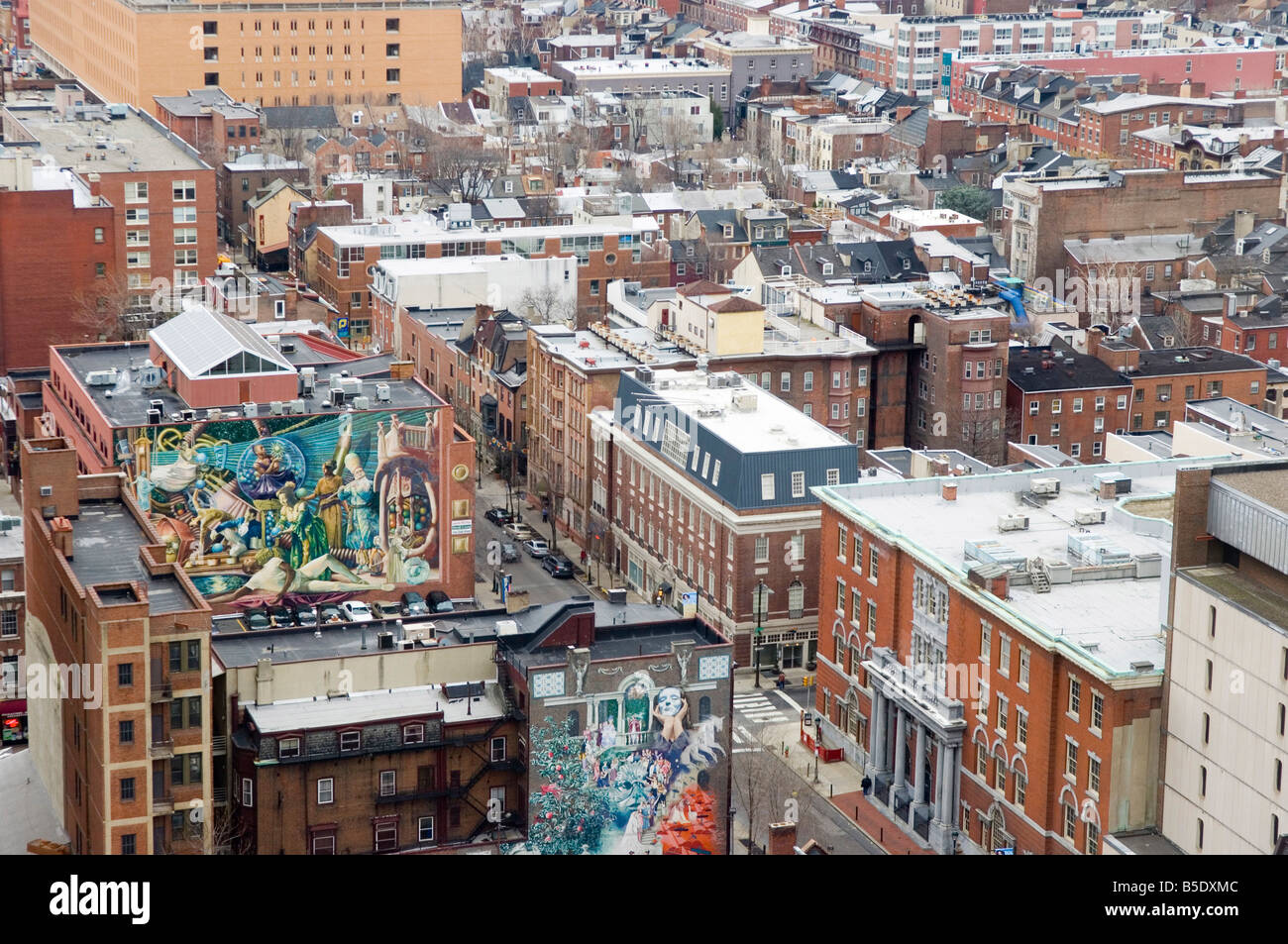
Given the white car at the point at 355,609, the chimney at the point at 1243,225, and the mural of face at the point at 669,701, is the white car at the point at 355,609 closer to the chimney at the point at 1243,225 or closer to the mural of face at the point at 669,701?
the mural of face at the point at 669,701

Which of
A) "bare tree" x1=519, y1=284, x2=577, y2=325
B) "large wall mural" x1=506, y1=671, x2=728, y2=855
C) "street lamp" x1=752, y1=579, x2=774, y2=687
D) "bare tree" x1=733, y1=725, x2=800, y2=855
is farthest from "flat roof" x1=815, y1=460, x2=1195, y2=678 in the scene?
"bare tree" x1=519, y1=284, x2=577, y2=325

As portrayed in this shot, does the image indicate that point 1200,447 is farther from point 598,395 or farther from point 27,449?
point 27,449

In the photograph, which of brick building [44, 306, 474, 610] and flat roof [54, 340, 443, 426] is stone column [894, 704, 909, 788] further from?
flat roof [54, 340, 443, 426]

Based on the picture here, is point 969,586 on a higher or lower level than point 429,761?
higher

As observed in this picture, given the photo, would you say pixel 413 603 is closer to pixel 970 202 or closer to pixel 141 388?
pixel 141 388

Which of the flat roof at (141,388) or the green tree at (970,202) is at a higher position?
the green tree at (970,202)

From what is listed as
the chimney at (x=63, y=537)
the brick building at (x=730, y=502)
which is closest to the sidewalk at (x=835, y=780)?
the brick building at (x=730, y=502)
